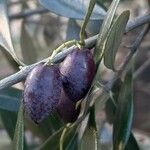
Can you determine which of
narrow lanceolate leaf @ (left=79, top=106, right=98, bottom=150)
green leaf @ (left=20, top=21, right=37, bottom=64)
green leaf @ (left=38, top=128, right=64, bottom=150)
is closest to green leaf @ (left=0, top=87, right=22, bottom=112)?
green leaf @ (left=38, top=128, right=64, bottom=150)

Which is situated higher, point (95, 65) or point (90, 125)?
point (95, 65)

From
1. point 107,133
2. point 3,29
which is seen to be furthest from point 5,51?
point 107,133

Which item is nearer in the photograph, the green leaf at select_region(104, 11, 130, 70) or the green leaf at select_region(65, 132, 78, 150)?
the green leaf at select_region(104, 11, 130, 70)

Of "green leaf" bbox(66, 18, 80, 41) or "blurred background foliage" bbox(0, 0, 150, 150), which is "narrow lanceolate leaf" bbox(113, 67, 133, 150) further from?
"green leaf" bbox(66, 18, 80, 41)

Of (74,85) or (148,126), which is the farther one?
(148,126)

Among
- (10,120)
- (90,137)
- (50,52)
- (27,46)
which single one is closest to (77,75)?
(90,137)

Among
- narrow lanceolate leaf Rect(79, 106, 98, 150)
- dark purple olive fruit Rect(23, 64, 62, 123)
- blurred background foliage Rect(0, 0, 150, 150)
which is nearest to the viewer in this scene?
dark purple olive fruit Rect(23, 64, 62, 123)

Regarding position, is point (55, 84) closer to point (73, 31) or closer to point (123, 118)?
point (123, 118)

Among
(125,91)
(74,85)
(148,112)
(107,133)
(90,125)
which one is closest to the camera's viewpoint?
(74,85)

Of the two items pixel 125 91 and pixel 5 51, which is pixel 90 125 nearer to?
pixel 125 91
